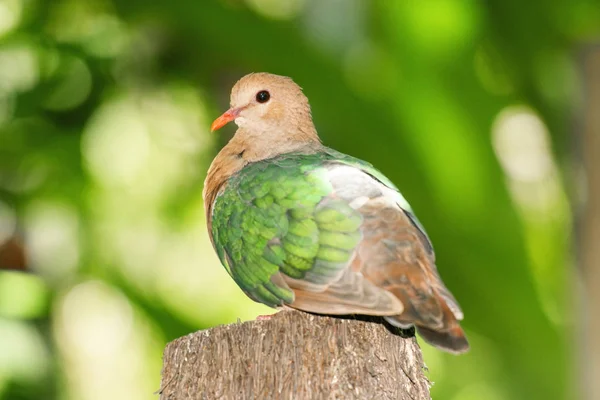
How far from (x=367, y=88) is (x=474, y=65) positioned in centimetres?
63

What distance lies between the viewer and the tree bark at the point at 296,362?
8.35ft

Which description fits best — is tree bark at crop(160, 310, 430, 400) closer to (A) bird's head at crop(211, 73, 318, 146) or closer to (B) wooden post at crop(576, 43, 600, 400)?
(A) bird's head at crop(211, 73, 318, 146)

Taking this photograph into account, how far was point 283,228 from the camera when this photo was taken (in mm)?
2902

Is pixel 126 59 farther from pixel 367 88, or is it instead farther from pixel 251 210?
pixel 251 210

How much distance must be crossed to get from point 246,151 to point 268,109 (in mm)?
224

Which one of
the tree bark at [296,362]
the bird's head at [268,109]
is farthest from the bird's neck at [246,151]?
the tree bark at [296,362]

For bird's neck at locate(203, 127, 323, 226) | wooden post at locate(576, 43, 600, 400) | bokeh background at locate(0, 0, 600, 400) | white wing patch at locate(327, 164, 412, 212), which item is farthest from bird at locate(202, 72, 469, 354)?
wooden post at locate(576, 43, 600, 400)

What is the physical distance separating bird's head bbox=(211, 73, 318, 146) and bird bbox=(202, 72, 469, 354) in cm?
36

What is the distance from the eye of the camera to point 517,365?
17.7 ft

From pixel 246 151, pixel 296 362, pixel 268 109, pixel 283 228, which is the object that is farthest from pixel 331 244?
pixel 268 109

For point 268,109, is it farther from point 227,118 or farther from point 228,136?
point 228,136

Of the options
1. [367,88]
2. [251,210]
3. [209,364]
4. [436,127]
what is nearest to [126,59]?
[367,88]

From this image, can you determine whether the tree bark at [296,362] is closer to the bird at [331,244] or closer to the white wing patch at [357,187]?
the bird at [331,244]

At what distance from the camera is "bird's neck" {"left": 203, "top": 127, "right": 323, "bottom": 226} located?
3492 mm
